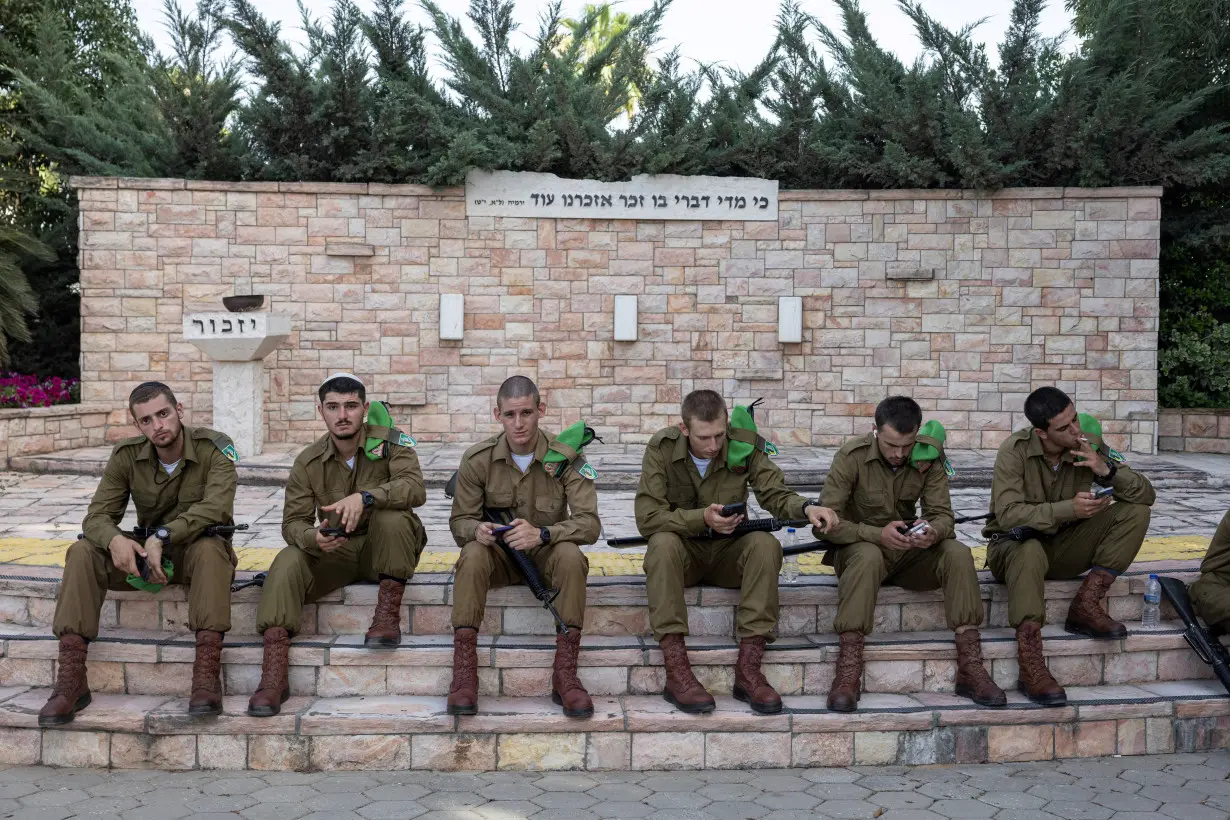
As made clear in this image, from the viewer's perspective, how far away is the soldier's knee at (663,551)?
450cm

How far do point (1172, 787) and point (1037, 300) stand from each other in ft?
24.6

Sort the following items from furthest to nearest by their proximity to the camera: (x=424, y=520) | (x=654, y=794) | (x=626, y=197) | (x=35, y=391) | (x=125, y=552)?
(x=626, y=197)
(x=35, y=391)
(x=424, y=520)
(x=125, y=552)
(x=654, y=794)

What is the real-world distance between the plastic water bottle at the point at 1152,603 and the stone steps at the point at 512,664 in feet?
1.03

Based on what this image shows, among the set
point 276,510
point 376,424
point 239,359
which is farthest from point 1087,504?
point 239,359

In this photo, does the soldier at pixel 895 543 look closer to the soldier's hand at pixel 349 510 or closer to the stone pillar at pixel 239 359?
the soldier's hand at pixel 349 510

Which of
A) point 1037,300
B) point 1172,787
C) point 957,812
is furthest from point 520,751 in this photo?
point 1037,300

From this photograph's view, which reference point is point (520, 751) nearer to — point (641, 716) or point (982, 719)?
point (641, 716)

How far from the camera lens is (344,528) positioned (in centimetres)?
454

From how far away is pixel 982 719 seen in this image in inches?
172

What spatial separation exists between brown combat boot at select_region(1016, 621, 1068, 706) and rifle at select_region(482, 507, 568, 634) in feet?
6.03

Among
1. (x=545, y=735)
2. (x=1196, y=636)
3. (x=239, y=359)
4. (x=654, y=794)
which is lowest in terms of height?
(x=654, y=794)

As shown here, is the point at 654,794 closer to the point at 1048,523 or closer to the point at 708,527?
the point at 708,527

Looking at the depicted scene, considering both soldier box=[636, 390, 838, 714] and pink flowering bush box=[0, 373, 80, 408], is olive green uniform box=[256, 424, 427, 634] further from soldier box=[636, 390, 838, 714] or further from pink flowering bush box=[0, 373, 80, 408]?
pink flowering bush box=[0, 373, 80, 408]

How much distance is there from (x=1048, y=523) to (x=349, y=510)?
2.87 m
